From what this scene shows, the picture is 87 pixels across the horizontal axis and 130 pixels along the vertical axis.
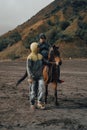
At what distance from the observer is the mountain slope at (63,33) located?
62031 mm

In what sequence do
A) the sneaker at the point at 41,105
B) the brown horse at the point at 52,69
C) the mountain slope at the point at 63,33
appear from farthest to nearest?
the mountain slope at the point at 63,33, the brown horse at the point at 52,69, the sneaker at the point at 41,105

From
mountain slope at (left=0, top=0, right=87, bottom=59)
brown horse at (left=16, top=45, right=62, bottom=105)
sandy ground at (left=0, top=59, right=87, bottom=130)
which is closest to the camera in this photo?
sandy ground at (left=0, top=59, right=87, bottom=130)

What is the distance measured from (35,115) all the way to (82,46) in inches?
1960

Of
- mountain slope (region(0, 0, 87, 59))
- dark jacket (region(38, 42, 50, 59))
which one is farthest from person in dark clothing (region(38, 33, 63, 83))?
mountain slope (region(0, 0, 87, 59))

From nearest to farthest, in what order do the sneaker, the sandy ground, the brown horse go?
the sandy ground < the sneaker < the brown horse

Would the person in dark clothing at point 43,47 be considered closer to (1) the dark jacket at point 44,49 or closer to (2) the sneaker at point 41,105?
(1) the dark jacket at point 44,49

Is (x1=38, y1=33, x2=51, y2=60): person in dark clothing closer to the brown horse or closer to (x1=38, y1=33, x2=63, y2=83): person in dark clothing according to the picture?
(x1=38, y1=33, x2=63, y2=83): person in dark clothing

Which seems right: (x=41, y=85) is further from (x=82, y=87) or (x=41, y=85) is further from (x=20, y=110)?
(x=82, y=87)

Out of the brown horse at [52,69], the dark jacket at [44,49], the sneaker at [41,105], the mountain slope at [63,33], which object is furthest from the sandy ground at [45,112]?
the mountain slope at [63,33]

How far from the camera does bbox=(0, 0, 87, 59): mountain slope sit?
62031 mm

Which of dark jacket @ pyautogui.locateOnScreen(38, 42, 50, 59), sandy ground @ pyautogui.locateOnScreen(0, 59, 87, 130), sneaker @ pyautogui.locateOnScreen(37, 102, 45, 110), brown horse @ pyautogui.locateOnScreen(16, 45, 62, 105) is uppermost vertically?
dark jacket @ pyautogui.locateOnScreen(38, 42, 50, 59)

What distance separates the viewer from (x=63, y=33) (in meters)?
72.1

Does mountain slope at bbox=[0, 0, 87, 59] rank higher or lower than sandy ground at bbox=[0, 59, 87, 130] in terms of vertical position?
higher

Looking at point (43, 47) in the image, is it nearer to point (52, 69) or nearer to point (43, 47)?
point (43, 47)
